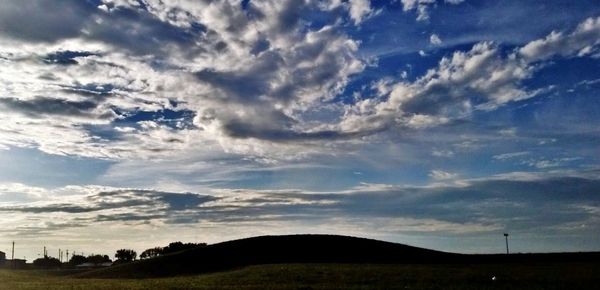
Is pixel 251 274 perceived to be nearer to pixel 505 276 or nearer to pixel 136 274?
pixel 505 276

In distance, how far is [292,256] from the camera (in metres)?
126

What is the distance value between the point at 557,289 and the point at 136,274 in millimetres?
81180

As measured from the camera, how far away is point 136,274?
107375mm

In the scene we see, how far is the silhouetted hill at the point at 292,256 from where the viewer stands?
11025 cm

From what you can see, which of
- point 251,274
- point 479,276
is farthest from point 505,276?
point 251,274

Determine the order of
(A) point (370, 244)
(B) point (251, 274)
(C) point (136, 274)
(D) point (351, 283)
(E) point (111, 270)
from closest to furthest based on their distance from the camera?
(D) point (351, 283) < (B) point (251, 274) < (C) point (136, 274) < (E) point (111, 270) < (A) point (370, 244)

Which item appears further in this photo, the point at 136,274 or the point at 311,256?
the point at 311,256

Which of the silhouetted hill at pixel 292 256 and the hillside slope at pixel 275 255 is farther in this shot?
the hillside slope at pixel 275 255

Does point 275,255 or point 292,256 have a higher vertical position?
point 275,255

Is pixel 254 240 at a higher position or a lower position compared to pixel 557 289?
higher

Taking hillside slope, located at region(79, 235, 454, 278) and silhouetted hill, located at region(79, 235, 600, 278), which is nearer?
silhouetted hill, located at region(79, 235, 600, 278)

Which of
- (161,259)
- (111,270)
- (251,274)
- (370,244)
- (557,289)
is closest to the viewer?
(557,289)

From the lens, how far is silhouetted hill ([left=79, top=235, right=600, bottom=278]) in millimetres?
110250

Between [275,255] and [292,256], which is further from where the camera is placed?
[275,255]
